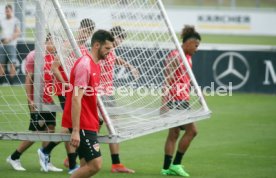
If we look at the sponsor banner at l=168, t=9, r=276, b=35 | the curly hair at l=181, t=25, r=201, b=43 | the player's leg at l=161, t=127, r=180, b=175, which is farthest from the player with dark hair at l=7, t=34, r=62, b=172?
the sponsor banner at l=168, t=9, r=276, b=35

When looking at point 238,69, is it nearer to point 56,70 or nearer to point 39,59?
point 56,70

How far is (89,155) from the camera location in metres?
8.88

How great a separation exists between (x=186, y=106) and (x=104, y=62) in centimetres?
153

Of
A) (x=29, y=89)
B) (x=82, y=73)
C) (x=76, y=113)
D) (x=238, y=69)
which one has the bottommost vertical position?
(x=76, y=113)

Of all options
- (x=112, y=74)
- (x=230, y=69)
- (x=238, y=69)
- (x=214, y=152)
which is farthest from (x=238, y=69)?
(x=112, y=74)

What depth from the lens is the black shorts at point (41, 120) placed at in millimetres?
10906

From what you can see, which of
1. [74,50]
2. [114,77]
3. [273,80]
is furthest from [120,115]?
[273,80]

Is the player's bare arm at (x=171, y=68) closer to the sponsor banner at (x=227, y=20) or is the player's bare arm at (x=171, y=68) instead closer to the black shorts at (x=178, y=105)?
the black shorts at (x=178, y=105)

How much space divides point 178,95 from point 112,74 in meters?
1.16

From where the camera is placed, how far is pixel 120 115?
10.8 meters

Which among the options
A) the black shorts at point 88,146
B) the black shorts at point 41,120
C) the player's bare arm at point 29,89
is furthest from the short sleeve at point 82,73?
the black shorts at point 41,120

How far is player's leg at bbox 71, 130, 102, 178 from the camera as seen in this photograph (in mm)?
8859

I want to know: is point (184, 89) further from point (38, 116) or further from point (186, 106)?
point (38, 116)

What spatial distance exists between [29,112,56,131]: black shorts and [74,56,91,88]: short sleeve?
7.06 ft
